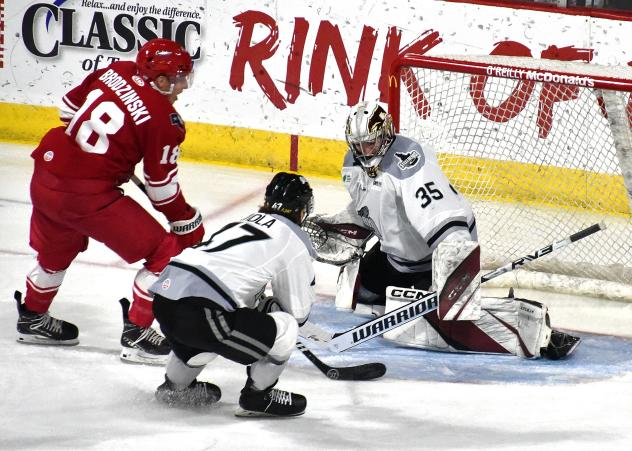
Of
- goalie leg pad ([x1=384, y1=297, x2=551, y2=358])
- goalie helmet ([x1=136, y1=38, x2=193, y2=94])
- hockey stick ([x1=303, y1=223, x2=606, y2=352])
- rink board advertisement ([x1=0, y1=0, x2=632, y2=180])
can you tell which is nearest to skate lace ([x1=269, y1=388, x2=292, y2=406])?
hockey stick ([x1=303, y1=223, x2=606, y2=352])

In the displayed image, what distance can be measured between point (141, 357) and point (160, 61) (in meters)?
0.99

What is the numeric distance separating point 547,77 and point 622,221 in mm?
970

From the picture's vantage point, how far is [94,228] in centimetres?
390

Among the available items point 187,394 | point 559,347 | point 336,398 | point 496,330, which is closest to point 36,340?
point 187,394

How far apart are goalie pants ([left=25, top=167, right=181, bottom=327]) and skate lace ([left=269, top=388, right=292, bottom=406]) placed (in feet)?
2.19

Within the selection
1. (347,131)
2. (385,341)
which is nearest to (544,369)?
(385,341)

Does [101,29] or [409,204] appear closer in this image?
[409,204]

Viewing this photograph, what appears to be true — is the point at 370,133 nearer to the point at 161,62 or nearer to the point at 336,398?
the point at 161,62

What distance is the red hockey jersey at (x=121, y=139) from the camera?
3.84 m

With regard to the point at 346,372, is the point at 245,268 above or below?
above

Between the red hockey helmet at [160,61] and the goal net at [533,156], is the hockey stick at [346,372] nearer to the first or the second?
the red hockey helmet at [160,61]

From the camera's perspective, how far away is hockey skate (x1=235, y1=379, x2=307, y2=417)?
11.5 feet

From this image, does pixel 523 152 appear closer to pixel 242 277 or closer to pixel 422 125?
pixel 422 125

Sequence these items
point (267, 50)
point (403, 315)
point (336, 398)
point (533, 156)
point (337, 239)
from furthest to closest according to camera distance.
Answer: point (267, 50) → point (533, 156) → point (337, 239) → point (403, 315) → point (336, 398)
